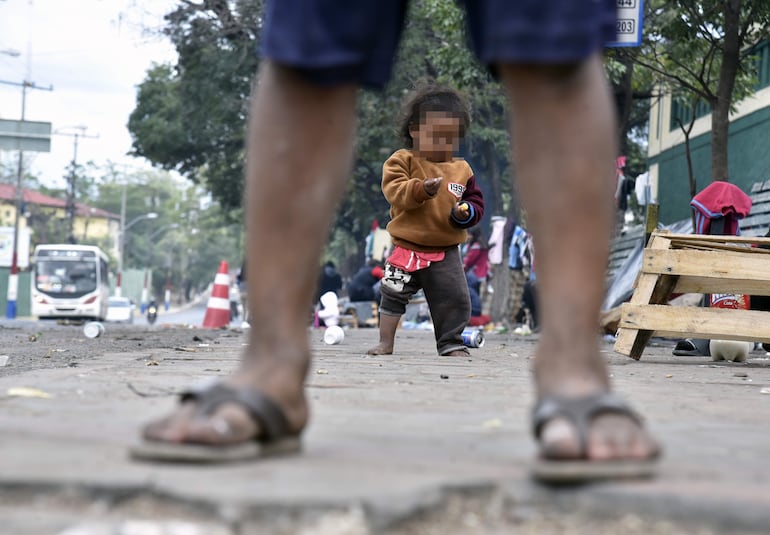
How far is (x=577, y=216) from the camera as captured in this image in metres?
2.01

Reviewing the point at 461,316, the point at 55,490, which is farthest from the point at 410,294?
the point at 55,490

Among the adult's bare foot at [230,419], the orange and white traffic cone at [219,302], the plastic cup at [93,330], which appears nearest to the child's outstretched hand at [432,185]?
the adult's bare foot at [230,419]

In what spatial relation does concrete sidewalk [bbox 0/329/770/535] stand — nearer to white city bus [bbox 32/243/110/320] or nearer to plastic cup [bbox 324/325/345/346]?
plastic cup [bbox 324/325/345/346]

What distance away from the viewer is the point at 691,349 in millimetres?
8484

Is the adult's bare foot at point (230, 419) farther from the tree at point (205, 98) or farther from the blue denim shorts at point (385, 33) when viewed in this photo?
the tree at point (205, 98)

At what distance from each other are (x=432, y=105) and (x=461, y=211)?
0.66 meters

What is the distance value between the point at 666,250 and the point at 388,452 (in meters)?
4.76

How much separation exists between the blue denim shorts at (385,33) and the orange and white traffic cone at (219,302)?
13.6 m

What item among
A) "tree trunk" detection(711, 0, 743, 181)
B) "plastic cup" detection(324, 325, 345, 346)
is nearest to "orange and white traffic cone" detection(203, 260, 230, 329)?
"plastic cup" detection(324, 325, 345, 346)

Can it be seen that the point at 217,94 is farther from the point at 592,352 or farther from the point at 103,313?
the point at 592,352

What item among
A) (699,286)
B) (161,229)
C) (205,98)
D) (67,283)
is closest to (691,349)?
(699,286)

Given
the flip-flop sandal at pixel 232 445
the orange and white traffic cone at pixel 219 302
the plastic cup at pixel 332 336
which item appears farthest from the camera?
the orange and white traffic cone at pixel 219 302

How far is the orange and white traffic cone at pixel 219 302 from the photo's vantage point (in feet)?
51.5

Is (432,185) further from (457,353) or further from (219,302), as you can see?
(219,302)
